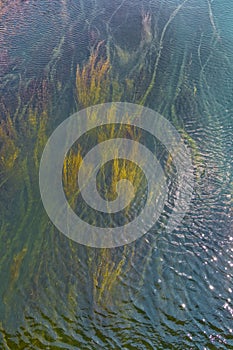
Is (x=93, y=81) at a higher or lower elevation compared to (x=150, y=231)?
higher

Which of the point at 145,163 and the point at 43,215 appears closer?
the point at 43,215

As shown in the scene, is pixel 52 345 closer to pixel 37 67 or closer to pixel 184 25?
pixel 37 67

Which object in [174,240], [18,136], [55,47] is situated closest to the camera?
[174,240]

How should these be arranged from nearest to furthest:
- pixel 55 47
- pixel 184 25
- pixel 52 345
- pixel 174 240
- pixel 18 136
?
pixel 52 345 → pixel 174 240 → pixel 18 136 → pixel 55 47 → pixel 184 25

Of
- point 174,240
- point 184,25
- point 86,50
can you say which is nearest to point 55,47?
point 86,50

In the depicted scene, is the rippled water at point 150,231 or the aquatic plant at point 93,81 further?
the aquatic plant at point 93,81

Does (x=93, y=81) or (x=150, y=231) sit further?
(x=93, y=81)

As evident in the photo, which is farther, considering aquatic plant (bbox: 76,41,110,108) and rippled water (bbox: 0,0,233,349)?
aquatic plant (bbox: 76,41,110,108)

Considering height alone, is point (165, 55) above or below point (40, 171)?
above
